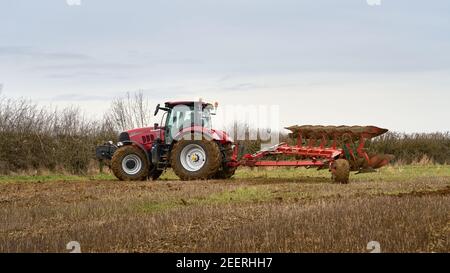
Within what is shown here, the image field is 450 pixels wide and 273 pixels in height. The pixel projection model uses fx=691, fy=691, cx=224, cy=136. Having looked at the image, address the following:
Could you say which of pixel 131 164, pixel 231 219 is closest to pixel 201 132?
pixel 131 164

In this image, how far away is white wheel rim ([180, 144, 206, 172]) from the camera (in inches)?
808

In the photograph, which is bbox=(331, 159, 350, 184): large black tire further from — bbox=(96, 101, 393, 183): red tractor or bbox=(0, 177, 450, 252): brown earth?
bbox=(0, 177, 450, 252): brown earth

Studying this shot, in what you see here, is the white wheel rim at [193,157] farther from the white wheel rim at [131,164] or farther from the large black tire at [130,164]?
the white wheel rim at [131,164]

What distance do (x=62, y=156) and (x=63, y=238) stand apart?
64.8 ft

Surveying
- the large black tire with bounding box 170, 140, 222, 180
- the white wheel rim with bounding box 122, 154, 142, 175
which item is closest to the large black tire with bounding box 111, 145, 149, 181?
the white wheel rim with bounding box 122, 154, 142, 175

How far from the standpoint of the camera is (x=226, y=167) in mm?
21578

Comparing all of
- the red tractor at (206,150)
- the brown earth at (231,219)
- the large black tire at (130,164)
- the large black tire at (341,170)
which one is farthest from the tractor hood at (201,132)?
the large black tire at (341,170)

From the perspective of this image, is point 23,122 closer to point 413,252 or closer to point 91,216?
point 91,216

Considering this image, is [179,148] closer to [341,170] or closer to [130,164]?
[130,164]

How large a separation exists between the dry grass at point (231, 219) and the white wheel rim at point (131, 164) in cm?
417

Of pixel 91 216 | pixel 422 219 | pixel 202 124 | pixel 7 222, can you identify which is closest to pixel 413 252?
pixel 422 219

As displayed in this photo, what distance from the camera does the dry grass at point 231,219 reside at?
8.95 metres

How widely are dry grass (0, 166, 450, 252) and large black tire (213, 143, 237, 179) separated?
396cm
